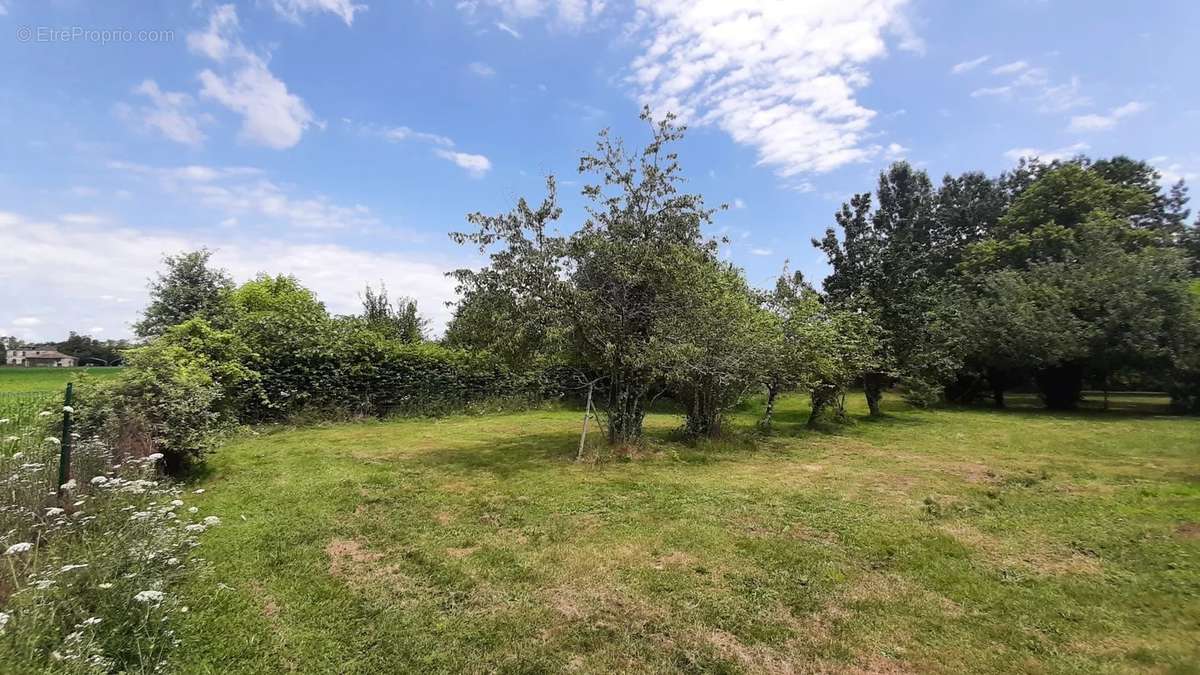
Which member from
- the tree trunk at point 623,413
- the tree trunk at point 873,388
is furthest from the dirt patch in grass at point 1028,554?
the tree trunk at point 873,388

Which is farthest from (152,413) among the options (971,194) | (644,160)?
(971,194)

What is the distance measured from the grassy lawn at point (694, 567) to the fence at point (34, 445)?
1315 millimetres

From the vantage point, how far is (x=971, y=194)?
37.7 metres

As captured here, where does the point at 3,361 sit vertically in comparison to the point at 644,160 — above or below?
below

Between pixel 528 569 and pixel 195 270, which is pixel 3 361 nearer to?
pixel 195 270

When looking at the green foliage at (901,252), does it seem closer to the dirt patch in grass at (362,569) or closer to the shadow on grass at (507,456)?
the shadow on grass at (507,456)

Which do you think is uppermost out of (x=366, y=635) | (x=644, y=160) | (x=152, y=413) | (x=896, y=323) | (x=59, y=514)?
(x=644, y=160)

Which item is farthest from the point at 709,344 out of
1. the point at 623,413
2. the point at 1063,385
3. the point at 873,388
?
the point at 1063,385

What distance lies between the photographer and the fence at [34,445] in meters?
4.13

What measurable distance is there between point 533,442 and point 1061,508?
8082 millimetres

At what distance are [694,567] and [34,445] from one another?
6.12m

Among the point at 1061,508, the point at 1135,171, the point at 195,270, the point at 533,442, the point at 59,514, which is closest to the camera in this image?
the point at 59,514

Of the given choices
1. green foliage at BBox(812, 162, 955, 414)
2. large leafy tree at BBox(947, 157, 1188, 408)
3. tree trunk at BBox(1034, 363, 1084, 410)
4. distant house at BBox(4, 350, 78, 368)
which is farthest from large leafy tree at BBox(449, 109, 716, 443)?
distant house at BBox(4, 350, 78, 368)

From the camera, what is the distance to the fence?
4133 millimetres
